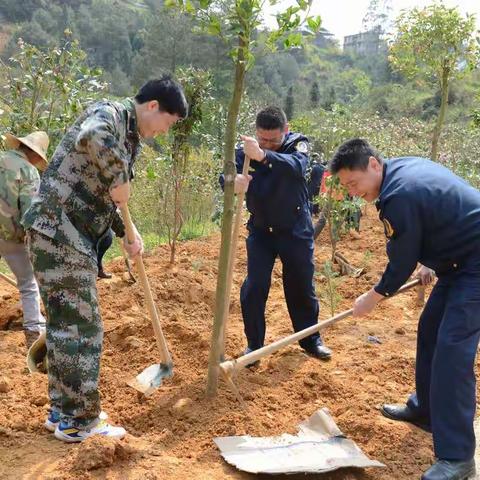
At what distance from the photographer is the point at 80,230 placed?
9.23 feet

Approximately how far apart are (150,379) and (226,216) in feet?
3.51

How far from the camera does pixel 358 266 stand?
25.1 feet

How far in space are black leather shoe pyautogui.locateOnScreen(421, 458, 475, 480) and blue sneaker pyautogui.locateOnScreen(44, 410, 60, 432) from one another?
1955 millimetres

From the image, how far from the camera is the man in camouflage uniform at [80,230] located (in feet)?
8.94

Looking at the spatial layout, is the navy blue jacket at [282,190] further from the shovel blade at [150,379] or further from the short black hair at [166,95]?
the shovel blade at [150,379]

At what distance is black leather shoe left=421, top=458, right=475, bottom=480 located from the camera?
271 centimetres

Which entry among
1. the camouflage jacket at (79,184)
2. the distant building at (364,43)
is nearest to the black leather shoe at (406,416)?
the camouflage jacket at (79,184)

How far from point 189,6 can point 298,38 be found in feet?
1.90

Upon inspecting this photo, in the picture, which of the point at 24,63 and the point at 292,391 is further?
the point at 24,63

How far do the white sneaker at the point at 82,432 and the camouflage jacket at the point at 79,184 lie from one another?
94 cm

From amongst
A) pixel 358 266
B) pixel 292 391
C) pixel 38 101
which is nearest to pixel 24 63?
pixel 38 101

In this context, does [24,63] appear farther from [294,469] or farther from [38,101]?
[294,469]

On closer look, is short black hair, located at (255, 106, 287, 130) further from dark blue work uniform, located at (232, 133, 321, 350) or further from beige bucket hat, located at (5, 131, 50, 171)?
beige bucket hat, located at (5, 131, 50, 171)

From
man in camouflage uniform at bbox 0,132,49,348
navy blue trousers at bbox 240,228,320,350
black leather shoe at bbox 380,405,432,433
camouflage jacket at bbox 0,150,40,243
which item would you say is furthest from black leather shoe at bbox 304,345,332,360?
camouflage jacket at bbox 0,150,40,243
